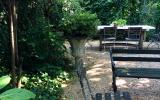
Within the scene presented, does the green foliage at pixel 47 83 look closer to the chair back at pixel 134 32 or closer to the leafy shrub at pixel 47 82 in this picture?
the leafy shrub at pixel 47 82

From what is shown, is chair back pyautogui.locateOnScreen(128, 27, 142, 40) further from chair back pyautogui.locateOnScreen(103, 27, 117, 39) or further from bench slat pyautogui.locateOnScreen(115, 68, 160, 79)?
bench slat pyautogui.locateOnScreen(115, 68, 160, 79)

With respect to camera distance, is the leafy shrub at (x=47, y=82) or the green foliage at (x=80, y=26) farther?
the green foliage at (x=80, y=26)

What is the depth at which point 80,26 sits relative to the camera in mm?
9203

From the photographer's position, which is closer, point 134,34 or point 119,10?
point 134,34

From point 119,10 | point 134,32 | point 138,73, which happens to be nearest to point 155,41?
point 134,32

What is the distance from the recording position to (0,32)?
7.64m

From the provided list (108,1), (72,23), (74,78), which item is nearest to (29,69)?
(74,78)

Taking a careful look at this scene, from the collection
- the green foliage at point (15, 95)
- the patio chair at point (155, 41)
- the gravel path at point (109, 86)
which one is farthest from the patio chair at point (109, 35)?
the green foliage at point (15, 95)

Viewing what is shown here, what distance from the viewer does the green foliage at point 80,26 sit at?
30.3 ft

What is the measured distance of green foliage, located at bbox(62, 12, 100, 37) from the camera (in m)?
9.23

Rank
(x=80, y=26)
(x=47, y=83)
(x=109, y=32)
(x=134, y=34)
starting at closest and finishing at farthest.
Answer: (x=47, y=83), (x=80, y=26), (x=134, y=34), (x=109, y=32)

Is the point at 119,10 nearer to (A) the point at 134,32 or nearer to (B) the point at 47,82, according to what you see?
(A) the point at 134,32

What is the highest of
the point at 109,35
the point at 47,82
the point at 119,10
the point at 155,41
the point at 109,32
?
the point at 119,10

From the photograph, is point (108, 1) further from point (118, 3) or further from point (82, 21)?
point (82, 21)
